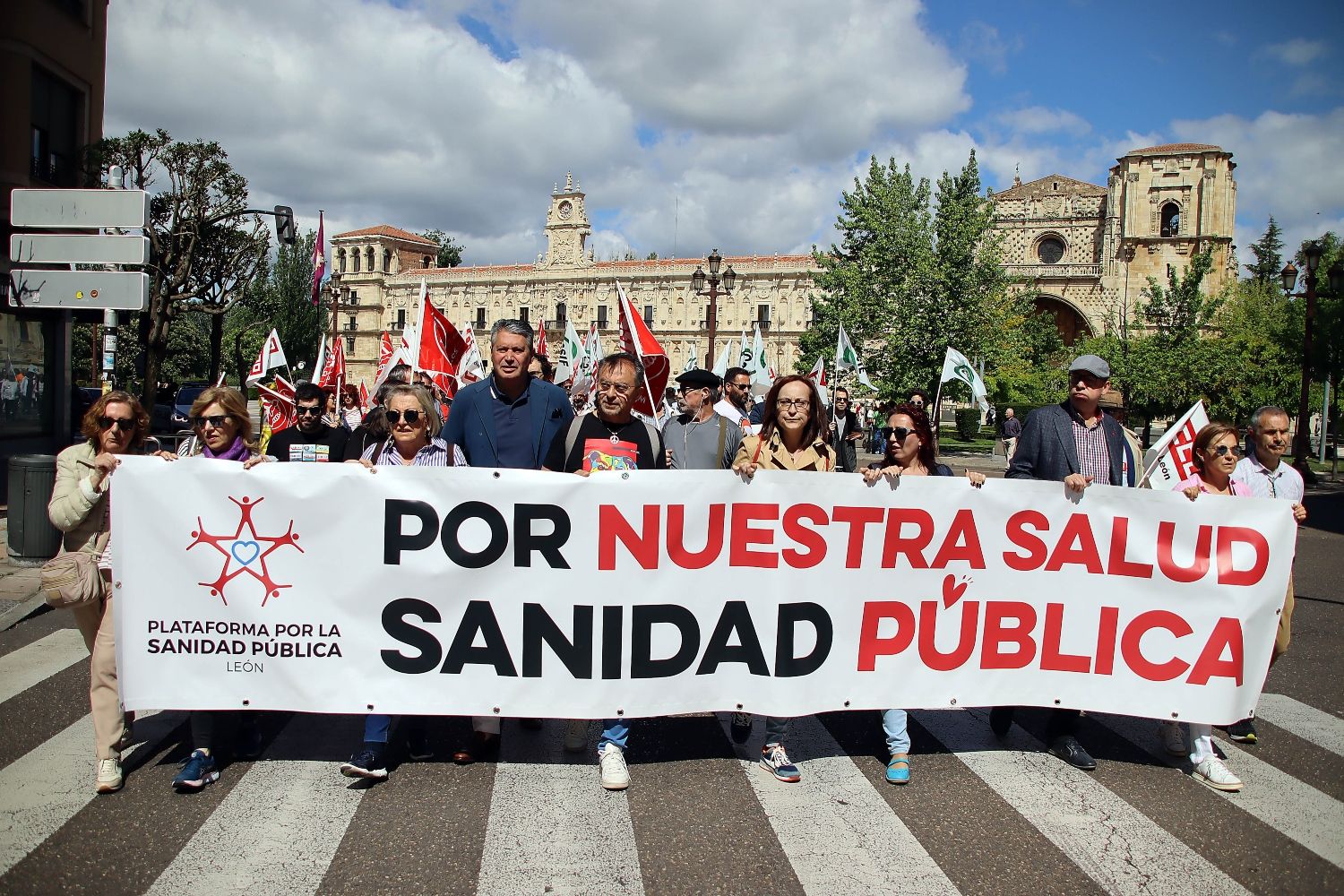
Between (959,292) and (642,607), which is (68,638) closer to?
(642,607)

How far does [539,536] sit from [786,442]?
1.36m

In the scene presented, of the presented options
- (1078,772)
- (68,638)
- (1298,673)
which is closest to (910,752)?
(1078,772)

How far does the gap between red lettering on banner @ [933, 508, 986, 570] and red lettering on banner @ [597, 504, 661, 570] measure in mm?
1444

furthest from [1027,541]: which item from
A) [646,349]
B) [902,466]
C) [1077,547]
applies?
[646,349]

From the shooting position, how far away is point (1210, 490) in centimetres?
513

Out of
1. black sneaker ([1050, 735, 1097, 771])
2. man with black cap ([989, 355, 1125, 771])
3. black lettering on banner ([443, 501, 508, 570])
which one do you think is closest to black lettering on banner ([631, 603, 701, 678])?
black lettering on banner ([443, 501, 508, 570])

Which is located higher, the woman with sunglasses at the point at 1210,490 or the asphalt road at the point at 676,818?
the woman with sunglasses at the point at 1210,490

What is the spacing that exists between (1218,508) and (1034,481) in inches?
38.2

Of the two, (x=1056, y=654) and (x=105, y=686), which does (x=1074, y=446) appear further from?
(x=105, y=686)

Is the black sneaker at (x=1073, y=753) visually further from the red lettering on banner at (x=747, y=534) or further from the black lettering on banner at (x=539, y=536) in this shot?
the black lettering on banner at (x=539, y=536)

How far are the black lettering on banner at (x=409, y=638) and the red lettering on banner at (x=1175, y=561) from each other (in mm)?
3673

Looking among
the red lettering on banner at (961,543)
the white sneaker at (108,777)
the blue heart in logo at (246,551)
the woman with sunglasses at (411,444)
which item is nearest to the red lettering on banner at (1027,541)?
the red lettering on banner at (961,543)

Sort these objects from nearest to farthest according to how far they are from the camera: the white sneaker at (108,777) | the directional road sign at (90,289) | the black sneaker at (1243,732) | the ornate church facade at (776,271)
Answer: the white sneaker at (108,777) < the black sneaker at (1243,732) < the directional road sign at (90,289) < the ornate church facade at (776,271)

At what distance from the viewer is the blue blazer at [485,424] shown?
5066 mm
